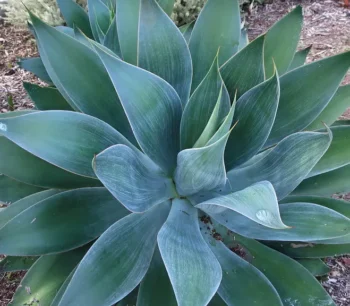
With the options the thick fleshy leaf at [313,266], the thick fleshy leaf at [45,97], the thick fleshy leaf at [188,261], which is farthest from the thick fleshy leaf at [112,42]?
the thick fleshy leaf at [313,266]

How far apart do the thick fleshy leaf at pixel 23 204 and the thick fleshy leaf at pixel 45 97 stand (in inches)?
12.5

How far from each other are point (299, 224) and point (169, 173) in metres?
0.40

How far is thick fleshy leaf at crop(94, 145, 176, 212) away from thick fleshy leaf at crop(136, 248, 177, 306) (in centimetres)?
19

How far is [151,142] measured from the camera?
1300 mm

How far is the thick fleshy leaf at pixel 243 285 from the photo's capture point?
1.25 metres

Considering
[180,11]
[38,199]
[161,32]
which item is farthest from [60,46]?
[180,11]

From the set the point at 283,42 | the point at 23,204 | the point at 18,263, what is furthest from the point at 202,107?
the point at 18,263

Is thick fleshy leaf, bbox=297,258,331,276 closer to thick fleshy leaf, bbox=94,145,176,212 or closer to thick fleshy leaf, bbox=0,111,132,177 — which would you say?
thick fleshy leaf, bbox=94,145,176,212

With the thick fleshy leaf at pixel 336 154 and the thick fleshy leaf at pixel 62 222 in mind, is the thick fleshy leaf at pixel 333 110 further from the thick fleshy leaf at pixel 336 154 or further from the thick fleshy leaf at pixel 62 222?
the thick fleshy leaf at pixel 62 222

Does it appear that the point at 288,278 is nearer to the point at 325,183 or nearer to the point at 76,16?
the point at 325,183

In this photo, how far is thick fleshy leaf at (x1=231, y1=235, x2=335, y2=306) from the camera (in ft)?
4.39

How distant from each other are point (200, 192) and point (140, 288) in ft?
1.01

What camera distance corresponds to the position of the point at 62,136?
46.9 inches

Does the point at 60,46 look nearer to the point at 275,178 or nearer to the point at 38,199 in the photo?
the point at 38,199
